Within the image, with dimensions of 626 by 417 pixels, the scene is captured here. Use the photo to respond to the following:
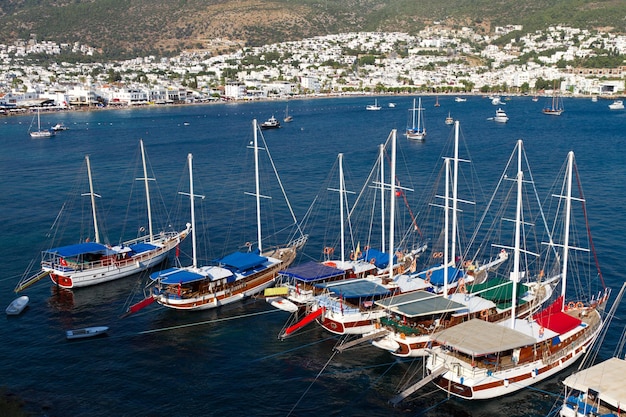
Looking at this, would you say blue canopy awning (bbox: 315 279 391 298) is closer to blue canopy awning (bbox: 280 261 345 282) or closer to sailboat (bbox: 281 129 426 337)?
sailboat (bbox: 281 129 426 337)

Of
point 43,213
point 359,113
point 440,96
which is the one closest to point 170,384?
point 43,213

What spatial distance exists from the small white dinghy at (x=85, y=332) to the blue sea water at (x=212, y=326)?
0.35 m

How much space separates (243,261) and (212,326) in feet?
14.5

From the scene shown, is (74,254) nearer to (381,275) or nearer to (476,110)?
(381,275)

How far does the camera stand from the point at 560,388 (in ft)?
75.0

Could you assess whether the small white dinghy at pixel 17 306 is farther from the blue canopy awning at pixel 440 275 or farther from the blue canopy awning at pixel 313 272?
the blue canopy awning at pixel 440 275

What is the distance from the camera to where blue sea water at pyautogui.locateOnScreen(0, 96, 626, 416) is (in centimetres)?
2262

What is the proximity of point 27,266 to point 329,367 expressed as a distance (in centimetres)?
2131

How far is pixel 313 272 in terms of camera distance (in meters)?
29.8

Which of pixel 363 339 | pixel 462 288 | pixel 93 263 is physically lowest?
pixel 363 339

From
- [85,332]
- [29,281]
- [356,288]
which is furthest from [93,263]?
[356,288]

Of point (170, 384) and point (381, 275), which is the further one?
point (381, 275)

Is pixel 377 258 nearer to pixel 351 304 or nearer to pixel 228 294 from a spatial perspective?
pixel 351 304

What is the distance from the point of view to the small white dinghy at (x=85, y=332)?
27484 millimetres
